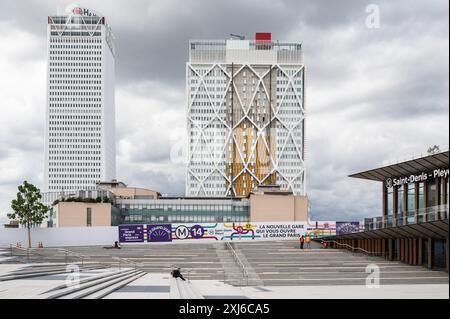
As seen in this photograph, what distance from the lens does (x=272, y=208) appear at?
354 feet

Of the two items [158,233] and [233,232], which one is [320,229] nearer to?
[233,232]

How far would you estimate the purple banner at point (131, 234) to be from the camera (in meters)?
68.6

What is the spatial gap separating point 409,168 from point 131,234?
37.7 m

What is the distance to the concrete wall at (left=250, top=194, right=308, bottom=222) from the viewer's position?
107 meters

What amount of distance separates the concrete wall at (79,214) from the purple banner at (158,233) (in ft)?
67.7

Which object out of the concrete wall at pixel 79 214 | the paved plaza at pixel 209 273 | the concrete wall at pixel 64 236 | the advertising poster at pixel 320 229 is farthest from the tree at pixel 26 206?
the advertising poster at pixel 320 229

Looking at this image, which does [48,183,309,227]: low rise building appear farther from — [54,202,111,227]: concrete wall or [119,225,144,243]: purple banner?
[119,225,144,243]: purple banner

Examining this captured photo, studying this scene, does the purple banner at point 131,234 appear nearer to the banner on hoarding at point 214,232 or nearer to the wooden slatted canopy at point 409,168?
the banner on hoarding at point 214,232

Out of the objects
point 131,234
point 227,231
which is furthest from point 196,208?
point 131,234

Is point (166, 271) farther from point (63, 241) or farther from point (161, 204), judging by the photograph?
point (161, 204)

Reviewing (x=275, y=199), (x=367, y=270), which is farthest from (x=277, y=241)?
(x=275, y=199)

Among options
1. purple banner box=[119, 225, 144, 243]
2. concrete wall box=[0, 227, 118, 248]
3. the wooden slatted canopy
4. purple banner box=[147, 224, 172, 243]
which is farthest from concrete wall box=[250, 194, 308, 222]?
the wooden slatted canopy

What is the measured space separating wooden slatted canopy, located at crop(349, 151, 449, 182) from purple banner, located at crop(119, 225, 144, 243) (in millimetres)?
30114
